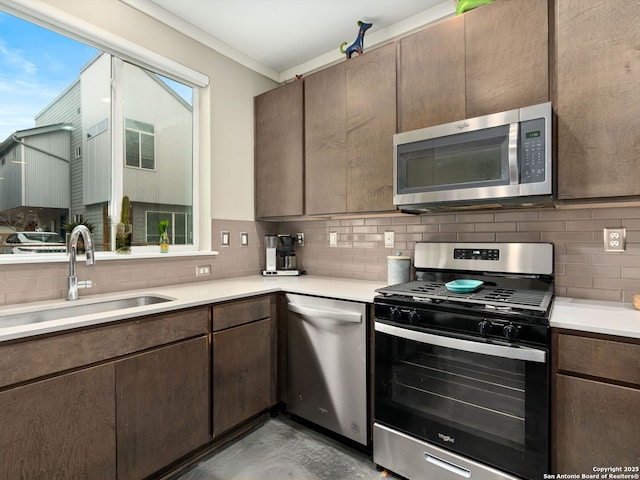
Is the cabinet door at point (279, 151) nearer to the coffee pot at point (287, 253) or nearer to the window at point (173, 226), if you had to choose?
the coffee pot at point (287, 253)

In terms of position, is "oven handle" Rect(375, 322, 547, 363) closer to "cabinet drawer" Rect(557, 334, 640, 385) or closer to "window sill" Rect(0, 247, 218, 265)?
"cabinet drawer" Rect(557, 334, 640, 385)

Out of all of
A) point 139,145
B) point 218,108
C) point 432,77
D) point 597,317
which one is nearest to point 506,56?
point 432,77

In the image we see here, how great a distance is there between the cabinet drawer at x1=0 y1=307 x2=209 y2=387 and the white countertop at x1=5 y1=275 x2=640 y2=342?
40 mm

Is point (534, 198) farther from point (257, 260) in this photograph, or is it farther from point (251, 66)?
point (251, 66)

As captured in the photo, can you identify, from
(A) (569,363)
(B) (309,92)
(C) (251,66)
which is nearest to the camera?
(A) (569,363)

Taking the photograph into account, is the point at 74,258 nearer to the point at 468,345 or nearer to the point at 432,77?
the point at 468,345

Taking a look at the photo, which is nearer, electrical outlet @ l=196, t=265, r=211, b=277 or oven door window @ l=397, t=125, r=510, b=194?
oven door window @ l=397, t=125, r=510, b=194

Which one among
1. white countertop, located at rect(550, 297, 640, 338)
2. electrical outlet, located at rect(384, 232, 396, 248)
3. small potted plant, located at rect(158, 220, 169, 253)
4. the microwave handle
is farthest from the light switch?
white countertop, located at rect(550, 297, 640, 338)

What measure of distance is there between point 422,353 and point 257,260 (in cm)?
174

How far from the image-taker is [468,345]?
147cm

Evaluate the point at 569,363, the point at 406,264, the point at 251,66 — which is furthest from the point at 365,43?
the point at 569,363

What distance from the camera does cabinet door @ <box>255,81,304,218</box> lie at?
261 cm

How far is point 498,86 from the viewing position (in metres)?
1.75

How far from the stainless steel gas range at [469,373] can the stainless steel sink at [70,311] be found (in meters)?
1.34
